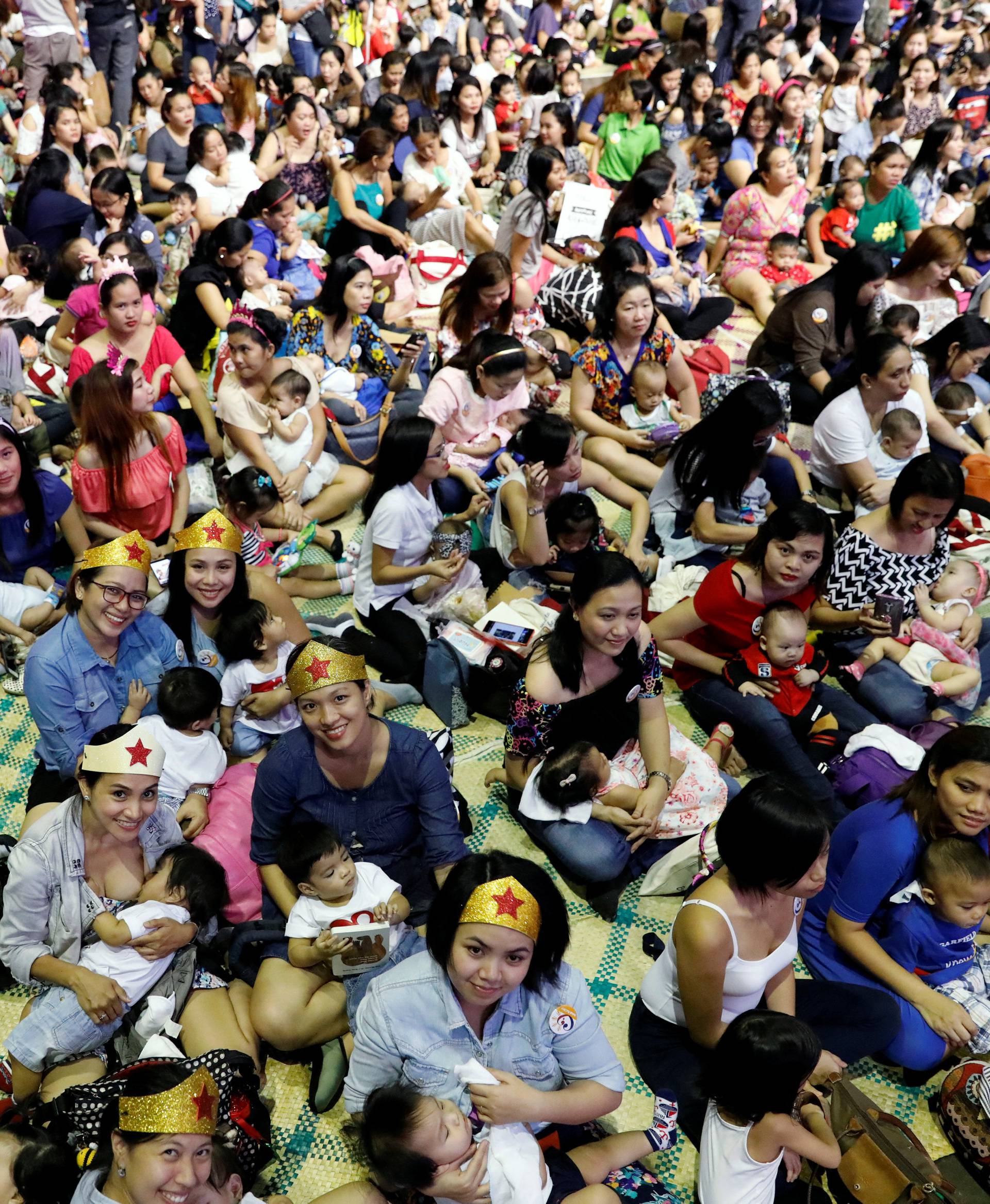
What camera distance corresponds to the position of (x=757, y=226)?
7.50m

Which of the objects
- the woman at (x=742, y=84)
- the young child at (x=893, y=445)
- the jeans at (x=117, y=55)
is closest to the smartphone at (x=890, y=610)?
the young child at (x=893, y=445)

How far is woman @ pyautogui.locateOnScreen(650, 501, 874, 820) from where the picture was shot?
3840 millimetres

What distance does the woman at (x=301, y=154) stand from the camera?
7758 mm

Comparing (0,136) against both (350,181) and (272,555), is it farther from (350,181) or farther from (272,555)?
(272,555)

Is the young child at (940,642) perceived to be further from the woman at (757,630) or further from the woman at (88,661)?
the woman at (88,661)

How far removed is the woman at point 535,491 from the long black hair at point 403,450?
452 millimetres


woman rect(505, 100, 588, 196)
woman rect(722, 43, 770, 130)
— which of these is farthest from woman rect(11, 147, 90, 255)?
woman rect(722, 43, 770, 130)

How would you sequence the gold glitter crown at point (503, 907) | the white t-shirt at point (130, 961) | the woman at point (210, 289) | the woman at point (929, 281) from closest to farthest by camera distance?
the gold glitter crown at point (503, 907), the white t-shirt at point (130, 961), the woman at point (210, 289), the woman at point (929, 281)

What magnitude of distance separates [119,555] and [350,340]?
2691 millimetres

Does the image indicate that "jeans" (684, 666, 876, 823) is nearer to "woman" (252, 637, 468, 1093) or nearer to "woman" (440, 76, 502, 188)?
"woman" (252, 637, 468, 1093)

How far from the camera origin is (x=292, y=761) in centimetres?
304

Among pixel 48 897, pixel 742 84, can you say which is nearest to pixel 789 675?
pixel 48 897

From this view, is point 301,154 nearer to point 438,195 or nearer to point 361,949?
point 438,195

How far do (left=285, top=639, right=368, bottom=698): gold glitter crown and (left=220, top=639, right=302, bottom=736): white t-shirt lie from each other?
0.83 m
